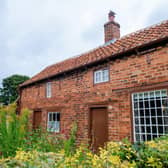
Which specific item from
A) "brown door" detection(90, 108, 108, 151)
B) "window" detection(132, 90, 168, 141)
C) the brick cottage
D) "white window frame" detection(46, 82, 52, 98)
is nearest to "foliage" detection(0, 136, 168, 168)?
"window" detection(132, 90, 168, 141)

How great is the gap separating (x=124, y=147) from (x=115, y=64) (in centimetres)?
469

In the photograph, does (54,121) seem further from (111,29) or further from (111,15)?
(111,15)

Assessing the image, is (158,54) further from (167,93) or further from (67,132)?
(67,132)

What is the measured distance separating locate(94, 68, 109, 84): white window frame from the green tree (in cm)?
2791

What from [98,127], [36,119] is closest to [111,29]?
[98,127]

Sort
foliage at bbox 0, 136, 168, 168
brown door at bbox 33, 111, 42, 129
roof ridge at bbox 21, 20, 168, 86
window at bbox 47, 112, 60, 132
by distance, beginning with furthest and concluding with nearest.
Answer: brown door at bbox 33, 111, 42, 129
window at bbox 47, 112, 60, 132
roof ridge at bbox 21, 20, 168, 86
foliage at bbox 0, 136, 168, 168

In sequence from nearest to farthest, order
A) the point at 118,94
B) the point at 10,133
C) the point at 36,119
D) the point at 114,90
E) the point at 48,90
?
1. the point at 10,133
2. the point at 118,94
3. the point at 114,90
4. the point at 48,90
5. the point at 36,119

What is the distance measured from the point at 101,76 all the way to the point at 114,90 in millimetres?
1059

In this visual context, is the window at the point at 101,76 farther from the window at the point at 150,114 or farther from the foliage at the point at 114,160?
the foliage at the point at 114,160

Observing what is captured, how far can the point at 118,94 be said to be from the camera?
6.73m

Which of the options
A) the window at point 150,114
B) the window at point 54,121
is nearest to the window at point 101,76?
the window at point 150,114

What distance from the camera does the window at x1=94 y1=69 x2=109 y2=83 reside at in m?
7.44

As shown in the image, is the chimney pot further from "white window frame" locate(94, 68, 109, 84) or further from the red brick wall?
"white window frame" locate(94, 68, 109, 84)

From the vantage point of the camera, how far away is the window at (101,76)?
744 cm
